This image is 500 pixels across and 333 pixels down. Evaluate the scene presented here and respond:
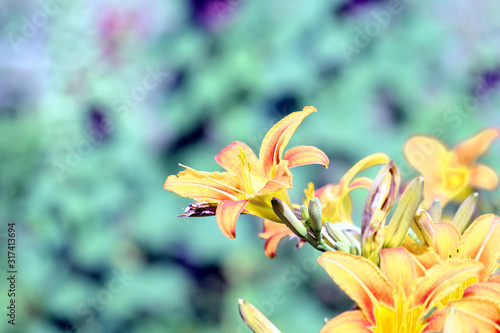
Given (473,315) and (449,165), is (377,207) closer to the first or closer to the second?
(473,315)

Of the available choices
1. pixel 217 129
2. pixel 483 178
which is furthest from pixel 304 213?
pixel 217 129

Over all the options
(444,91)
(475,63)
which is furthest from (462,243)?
(475,63)

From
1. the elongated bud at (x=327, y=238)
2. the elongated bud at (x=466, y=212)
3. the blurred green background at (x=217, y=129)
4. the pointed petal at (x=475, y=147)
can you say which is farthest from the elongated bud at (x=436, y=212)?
the blurred green background at (x=217, y=129)

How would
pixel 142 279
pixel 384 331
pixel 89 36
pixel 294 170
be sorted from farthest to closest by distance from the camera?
pixel 89 36 → pixel 142 279 → pixel 294 170 → pixel 384 331

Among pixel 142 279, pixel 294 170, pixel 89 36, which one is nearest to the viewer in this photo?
pixel 294 170

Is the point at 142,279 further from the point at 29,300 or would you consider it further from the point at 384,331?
the point at 384,331

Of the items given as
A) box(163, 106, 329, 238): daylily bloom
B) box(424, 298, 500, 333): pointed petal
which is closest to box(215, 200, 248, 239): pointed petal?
box(163, 106, 329, 238): daylily bloom
